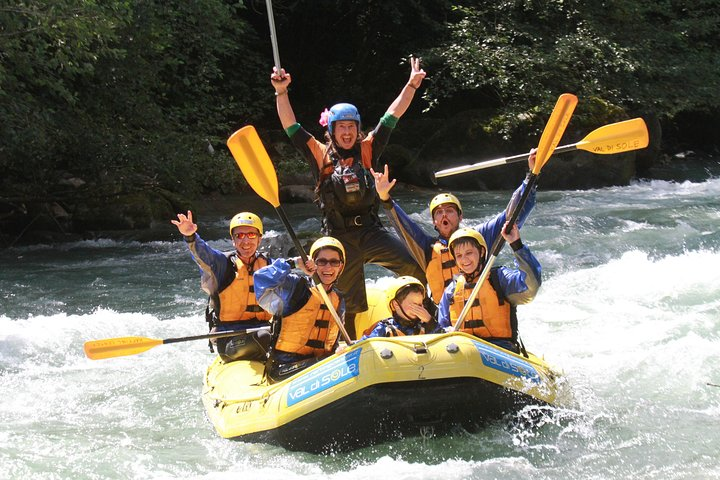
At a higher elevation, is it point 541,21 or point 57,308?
point 541,21

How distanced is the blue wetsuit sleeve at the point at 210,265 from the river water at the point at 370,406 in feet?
2.40

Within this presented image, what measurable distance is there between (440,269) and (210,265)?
1.29 meters

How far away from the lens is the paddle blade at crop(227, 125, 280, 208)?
15.6ft

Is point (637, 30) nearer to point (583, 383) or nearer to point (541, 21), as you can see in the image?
point (541, 21)

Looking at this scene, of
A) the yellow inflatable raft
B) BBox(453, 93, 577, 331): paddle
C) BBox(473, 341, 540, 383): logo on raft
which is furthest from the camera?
BBox(453, 93, 577, 331): paddle

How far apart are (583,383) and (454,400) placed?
5.48 ft

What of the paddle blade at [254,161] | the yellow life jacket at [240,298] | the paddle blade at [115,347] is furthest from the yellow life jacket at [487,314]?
the paddle blade at [115,347]

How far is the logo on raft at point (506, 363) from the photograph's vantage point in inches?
161

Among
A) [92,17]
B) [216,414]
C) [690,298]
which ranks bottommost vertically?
[690,298]

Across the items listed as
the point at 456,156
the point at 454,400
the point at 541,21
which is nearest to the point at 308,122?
the point at 456,156

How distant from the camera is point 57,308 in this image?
754cm

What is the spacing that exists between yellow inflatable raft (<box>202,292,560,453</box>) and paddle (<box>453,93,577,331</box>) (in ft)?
1.03

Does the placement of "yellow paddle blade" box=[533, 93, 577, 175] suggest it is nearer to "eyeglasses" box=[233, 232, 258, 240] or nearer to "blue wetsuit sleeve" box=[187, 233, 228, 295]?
"eyeglasses" box=[233, 232, 258, 240]

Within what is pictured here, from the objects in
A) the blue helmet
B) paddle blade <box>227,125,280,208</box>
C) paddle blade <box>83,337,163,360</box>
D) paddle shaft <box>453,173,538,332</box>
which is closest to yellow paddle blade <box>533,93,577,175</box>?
paddle shaft <box>453,173,538,332</box>
